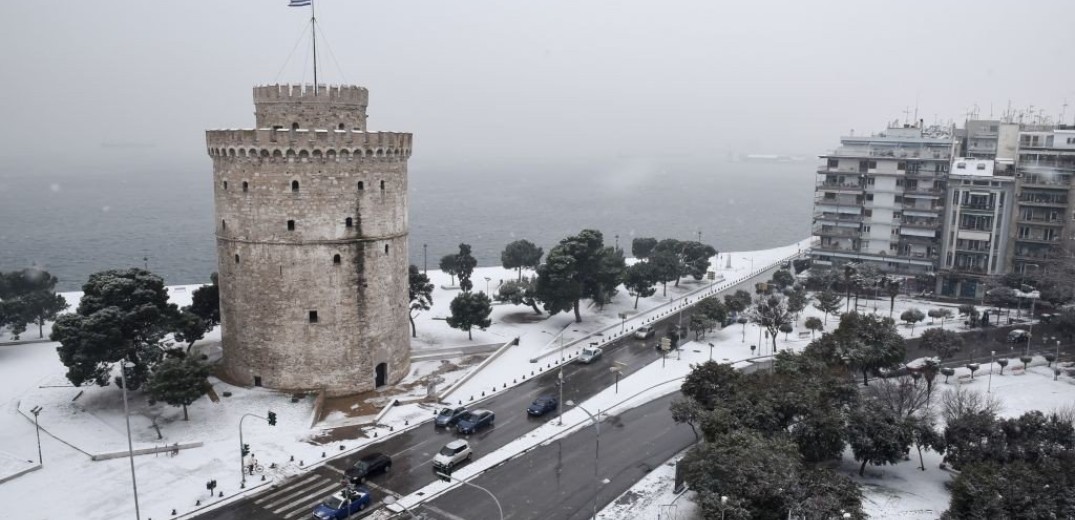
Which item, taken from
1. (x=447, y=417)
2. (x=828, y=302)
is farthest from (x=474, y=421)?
(x=828, y=302)

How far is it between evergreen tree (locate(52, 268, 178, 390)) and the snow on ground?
8.85ft

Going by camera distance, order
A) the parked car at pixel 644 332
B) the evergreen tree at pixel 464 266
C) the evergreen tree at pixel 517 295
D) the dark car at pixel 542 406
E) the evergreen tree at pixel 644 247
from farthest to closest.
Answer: the evergreen tree at pixel 644 247 < the evergreen tree at pixel 464 266 < the evergreen tree at pixel 517 295 < the parked car at pixel 644 332 < the dark car at pixel 542 406

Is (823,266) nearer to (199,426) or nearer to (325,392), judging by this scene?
(325,392)

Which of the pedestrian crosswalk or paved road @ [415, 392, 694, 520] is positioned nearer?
the pedestrian crosswalk

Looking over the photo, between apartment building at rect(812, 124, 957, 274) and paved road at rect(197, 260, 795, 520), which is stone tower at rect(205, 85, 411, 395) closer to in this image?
paved road at rect(197, 260, 795, 520)

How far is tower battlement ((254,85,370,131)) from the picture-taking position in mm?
48500

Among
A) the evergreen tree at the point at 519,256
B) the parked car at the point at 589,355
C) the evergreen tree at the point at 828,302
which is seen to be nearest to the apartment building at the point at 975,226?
the evergreen tree at the point at 828,302

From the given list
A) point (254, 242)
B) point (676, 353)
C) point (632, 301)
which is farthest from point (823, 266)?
point (254, 242)

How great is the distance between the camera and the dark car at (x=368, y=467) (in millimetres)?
37594

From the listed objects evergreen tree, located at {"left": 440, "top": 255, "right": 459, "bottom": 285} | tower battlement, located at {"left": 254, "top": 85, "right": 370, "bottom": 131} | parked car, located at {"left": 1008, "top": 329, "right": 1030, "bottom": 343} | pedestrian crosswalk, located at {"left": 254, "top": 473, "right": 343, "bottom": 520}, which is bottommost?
pedestrian crosswalk, located at {"left": 254, "top": 473, "right": 343, "bottom": 520}

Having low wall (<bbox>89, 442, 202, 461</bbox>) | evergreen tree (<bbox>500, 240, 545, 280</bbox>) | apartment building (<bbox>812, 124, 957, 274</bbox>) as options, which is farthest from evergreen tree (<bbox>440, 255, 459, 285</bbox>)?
apartment building (<bbox>812, 124, 957, 274</bbox>)

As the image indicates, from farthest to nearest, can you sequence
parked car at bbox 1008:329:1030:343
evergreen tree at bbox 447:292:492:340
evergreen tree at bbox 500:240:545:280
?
evergreen tree at bbox 500:240:545:280
parked car at bbox 1008:329:1030:343
evergreen tree at bbox 447:292:492:340

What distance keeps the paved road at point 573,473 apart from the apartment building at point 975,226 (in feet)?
178

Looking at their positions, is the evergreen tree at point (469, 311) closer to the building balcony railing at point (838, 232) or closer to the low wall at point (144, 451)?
the low wall at point (144, 451)
